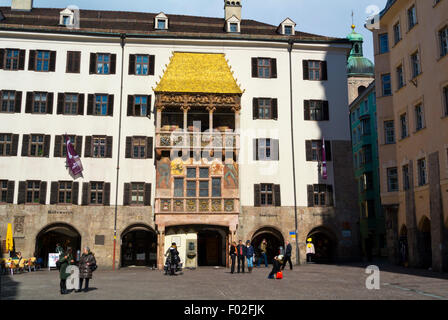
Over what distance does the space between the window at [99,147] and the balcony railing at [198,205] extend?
5722 mm

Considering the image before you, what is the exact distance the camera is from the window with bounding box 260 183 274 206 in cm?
3706

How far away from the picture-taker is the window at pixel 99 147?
36.3m

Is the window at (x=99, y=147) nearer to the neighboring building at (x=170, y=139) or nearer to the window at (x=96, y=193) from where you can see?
the neighboring building at (x=170, y=139)

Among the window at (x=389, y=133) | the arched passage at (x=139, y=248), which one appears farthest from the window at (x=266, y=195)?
the window at (x=389, y=133)

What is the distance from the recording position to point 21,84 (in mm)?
36781

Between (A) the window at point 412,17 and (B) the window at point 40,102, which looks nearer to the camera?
(A) the window at point 412,17

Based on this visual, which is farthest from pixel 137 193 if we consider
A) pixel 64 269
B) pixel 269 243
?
pixel 64 269

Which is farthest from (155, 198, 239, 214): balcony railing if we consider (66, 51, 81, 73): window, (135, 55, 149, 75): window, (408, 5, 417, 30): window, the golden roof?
(408, 5, 417, 30): window

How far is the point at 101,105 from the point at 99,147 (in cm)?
335

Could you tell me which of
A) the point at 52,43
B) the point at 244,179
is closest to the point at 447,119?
the point at 244,179

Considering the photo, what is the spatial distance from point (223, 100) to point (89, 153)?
10.8m

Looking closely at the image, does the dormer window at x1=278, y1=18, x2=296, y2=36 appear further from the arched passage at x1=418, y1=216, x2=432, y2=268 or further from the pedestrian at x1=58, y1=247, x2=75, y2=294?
the pedestrian at x1=58, y1=247, x2=75, y2=294

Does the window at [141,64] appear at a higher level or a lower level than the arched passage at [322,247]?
higher

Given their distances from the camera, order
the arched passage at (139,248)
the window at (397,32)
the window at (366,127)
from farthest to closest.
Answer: the window at (366,127) < the arched passage at (139,248) < the window at (397,32)
